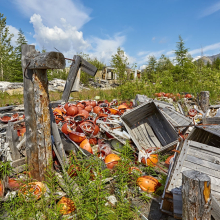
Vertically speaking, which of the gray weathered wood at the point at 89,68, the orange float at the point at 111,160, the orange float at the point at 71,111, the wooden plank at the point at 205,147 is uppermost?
the gray weathered wood at the point at 89,68

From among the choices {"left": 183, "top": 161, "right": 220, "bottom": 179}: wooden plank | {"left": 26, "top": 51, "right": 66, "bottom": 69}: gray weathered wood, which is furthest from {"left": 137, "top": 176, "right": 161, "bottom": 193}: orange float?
{"left": 26, "top": 51, "right": 66, "bottom": 69}: gray weathered wood

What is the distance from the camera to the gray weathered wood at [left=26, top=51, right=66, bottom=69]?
2385mm

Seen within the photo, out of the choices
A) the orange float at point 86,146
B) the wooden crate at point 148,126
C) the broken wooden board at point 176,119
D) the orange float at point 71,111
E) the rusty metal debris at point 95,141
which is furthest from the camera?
the orange float at point 71,111

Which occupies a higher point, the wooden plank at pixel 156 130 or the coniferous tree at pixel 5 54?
the coniferous tree at pixel 5 54

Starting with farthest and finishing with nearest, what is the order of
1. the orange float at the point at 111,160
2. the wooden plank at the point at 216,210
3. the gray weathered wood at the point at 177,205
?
the orange float at the point at 111,160
the gray weathered wood at the point at 177,205
the wooden plank at the point at 216,210

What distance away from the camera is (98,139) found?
4.61 meters

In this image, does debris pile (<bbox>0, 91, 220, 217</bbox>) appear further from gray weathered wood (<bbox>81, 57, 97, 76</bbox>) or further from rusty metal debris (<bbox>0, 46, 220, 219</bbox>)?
gray weathered wood (<bbox>81, 57, 97, 76</bbox>)

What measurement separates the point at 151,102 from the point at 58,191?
3260mm

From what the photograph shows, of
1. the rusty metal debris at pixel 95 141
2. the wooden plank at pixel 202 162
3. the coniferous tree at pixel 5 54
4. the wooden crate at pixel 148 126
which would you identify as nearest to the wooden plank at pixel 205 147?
the rusty metal debris at pixel 95 141

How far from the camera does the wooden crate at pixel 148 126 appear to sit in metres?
4.92

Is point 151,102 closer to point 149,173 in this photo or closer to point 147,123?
point 147,123

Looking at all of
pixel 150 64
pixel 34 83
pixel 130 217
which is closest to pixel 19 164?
pixel 34 83

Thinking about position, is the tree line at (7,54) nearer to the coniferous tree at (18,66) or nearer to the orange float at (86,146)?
the coniferous tree at (18,66)

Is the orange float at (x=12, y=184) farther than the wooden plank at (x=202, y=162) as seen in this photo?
Yes
